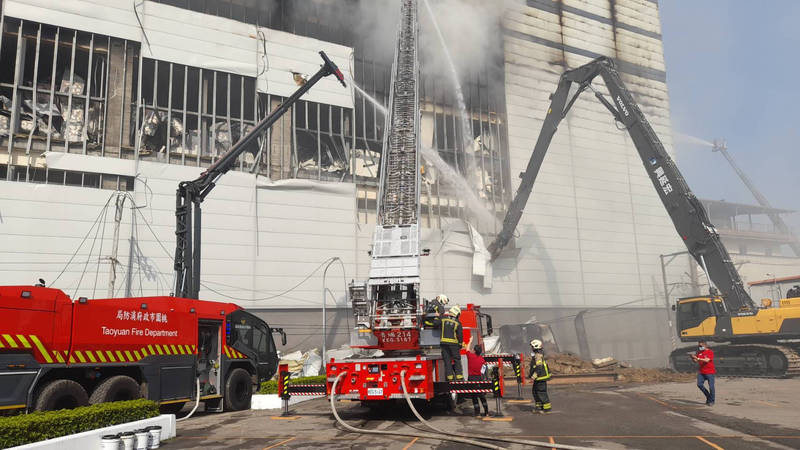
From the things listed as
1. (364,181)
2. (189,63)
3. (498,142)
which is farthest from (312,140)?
(498,142)

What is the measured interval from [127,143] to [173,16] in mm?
7581

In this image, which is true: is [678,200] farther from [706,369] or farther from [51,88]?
[51,88]

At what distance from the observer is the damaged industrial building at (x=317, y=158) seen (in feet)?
82.7

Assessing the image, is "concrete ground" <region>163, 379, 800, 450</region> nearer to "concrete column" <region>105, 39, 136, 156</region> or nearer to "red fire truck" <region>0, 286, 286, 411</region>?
"red fire truck" <region>0, 286, 286, 411</region>

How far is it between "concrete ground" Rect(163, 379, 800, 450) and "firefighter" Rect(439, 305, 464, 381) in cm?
97

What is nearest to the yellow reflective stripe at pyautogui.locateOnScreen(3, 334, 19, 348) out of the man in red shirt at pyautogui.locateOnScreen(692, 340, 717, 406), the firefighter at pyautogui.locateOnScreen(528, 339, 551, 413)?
the firefighter at pyautogui.locateOnScreen(528, 339, 551, 413)

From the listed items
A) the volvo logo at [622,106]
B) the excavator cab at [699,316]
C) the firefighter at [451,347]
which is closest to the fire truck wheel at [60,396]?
the firefighter at [451,347]

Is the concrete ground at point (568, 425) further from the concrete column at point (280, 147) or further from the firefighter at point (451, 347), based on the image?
the concrete column at point (280, 147)

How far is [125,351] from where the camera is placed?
11.0m

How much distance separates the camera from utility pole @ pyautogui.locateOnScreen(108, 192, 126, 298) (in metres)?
24.0

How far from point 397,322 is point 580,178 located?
104 feet

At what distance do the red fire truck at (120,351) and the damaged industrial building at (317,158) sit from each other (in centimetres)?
1356

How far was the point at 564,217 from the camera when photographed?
128ft

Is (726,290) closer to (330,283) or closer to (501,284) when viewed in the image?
(501,284)
